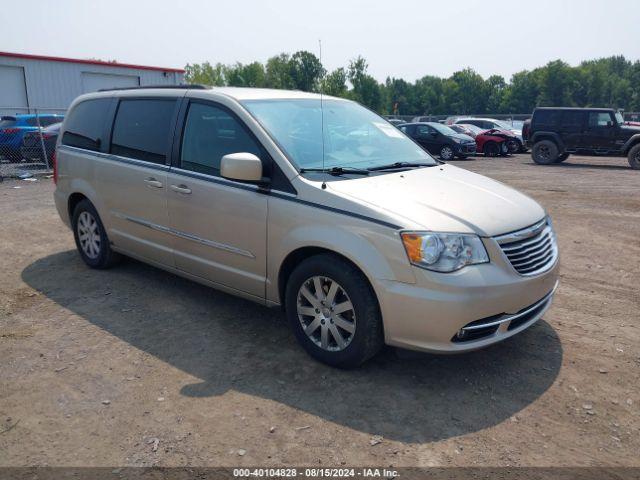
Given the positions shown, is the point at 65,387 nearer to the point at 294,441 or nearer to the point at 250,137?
the point at 294,441

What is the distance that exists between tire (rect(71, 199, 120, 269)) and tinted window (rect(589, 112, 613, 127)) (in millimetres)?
17286

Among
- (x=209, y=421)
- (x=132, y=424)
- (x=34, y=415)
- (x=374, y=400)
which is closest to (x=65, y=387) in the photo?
(x=34, y=415)

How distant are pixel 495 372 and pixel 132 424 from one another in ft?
7.65

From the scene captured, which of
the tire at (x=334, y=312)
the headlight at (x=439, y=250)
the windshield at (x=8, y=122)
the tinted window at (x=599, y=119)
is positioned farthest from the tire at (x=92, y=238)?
the tinted window at (x=599, y=119)

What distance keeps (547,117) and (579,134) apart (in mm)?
1223

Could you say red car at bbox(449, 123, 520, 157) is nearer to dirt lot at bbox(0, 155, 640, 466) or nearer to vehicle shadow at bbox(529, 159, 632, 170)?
vehicle shadow at bbox(529, 159, 632, 170)

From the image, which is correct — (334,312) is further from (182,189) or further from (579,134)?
(579,134)

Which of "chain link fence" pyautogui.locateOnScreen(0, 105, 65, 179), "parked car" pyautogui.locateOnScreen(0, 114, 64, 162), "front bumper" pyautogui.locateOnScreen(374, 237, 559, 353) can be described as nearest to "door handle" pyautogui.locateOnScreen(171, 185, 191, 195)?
"front bumper" pyautogui.locateOnScreen(374, 237, 559, 353)

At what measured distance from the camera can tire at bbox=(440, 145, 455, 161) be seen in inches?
810

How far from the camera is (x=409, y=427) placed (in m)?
3.10

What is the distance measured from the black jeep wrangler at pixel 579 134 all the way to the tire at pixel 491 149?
3.01 metres

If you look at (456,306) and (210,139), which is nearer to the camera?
(456,306)

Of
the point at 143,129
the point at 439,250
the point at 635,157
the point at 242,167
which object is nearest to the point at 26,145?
the point at 143,129

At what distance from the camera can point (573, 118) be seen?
732 inches
